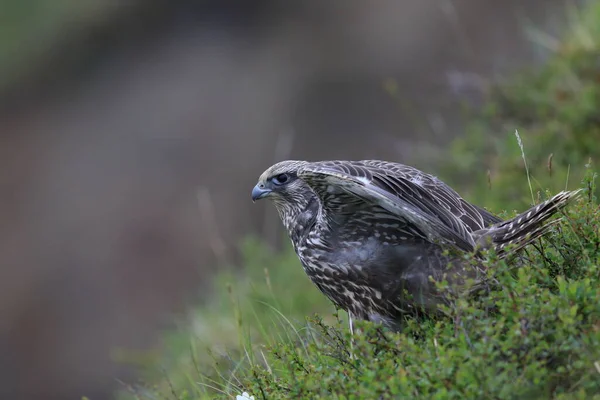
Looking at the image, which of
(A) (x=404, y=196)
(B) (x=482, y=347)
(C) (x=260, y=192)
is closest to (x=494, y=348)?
(B) (x=482, y=347)

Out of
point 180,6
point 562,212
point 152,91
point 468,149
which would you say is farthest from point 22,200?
point 562,212

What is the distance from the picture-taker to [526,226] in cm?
425

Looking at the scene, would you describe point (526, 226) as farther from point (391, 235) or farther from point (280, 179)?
point (280, 179)

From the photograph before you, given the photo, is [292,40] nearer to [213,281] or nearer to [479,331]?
[213,281]

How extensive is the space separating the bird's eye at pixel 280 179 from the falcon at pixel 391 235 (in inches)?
23.4

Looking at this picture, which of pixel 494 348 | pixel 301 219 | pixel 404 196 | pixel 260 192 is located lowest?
pixel 494 348

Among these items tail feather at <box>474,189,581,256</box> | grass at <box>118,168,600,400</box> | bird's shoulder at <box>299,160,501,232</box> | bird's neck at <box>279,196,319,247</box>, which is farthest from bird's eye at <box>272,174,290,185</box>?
tail feather at <box>474,189,581,256</box>

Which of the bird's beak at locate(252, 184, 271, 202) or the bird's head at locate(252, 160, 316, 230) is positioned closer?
the bird's head at locate(252, 160, 316, 230)

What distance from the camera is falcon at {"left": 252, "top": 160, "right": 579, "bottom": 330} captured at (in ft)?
14.1

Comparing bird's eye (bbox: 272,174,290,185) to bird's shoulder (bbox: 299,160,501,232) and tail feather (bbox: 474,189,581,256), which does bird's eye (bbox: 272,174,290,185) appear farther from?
tail feather (bbox: 474,189,581,256)

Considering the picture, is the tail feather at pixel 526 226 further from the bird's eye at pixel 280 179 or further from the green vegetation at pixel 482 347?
the bird's eye at pixel 280 179

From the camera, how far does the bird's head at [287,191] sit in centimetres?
532

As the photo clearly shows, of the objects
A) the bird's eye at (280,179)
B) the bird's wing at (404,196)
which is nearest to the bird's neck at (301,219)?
the bird's eye at (280,179)

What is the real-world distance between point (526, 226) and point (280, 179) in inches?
65.5
